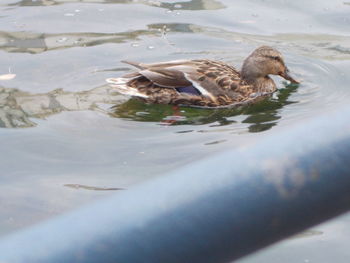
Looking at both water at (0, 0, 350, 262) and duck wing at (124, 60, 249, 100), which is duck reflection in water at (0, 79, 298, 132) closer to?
water at (0, 0, 350, 262)

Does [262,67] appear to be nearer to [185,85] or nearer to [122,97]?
[185,85]

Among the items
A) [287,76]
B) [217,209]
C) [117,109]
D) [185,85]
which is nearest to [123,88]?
[117,109]

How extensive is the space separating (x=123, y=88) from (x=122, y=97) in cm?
33

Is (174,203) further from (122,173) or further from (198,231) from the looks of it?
(122,173)

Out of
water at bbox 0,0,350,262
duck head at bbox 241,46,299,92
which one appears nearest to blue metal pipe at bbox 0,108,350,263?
water at bbox 0,0,350,262

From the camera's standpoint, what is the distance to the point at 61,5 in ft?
36.4

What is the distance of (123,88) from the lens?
7957mm

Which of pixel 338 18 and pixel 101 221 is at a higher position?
pixel 101 221

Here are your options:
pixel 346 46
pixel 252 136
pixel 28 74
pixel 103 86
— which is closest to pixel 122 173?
pixel 252 136

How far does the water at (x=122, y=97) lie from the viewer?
6094 millimetres

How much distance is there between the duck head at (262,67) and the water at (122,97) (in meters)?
0.22

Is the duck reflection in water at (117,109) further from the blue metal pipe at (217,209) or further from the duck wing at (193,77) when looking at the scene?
the blue metal pipe at (217,209)

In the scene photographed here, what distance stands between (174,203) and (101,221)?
0.13 meters

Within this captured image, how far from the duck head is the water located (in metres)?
0.22
